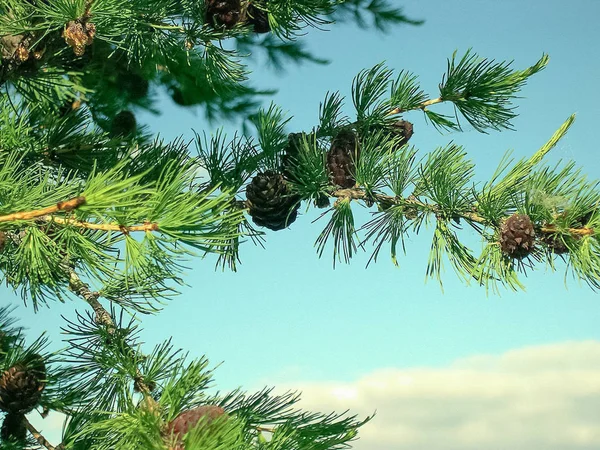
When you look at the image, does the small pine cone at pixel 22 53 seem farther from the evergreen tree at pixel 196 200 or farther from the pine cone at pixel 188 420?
the pine cone at pixel 188 420

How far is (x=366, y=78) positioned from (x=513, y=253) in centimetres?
28

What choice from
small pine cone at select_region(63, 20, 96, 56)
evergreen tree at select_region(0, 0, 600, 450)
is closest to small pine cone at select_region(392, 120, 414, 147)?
evergreen tree at select_region(0, 0, 600, 450)

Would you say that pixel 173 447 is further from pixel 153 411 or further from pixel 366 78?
pixel 366 78

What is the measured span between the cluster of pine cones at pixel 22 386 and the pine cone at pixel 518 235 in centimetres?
49

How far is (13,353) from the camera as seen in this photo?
81cm

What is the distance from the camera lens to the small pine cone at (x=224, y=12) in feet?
2.62

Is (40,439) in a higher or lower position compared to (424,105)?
lower

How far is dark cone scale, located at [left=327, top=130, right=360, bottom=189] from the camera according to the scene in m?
0.81

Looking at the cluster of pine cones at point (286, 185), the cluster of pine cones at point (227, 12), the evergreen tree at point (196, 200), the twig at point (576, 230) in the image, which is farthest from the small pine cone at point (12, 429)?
the twig at point (576, 230)

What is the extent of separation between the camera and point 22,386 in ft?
Answer: 2.61

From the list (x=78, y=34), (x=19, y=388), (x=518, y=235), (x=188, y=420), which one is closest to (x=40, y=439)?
(x=19, y=388)

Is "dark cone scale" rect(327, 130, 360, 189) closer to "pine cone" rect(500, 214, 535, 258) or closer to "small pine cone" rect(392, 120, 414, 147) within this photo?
"small pine cone" rect(392, 120, 414, 147)

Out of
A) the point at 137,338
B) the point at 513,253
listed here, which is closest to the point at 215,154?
the point at 137,338

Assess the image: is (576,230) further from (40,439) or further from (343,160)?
(40,439)
